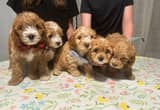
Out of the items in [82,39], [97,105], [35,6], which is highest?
[35,6]

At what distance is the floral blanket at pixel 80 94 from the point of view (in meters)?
0.82

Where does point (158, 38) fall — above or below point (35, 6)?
below

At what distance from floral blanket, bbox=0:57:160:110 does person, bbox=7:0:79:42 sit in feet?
0.81

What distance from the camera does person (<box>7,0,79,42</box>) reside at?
1028 millimetres

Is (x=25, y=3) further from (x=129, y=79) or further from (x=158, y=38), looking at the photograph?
(x=158, y=38)

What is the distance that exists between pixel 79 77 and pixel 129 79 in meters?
0.20

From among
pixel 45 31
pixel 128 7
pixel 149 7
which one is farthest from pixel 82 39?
pixel 149 7

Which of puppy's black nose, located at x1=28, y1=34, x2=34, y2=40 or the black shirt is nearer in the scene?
puppy's black nose, located at x1=28, y1=34, x2=34, y2=40

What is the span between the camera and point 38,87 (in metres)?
0.92

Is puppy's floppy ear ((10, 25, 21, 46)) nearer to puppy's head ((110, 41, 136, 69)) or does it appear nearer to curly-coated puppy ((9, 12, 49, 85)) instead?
curly-coated puppy ((9, 12, 49, 85))

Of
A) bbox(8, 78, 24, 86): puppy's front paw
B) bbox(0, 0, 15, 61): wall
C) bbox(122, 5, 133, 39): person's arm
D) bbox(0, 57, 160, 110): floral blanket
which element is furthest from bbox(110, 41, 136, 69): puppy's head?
bbox(0, 0, 15, 61): wall

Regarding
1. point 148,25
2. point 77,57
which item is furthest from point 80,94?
point 148,25

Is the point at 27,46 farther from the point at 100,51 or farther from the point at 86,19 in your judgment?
the point at 86,19

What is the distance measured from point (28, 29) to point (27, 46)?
9 centimetres
